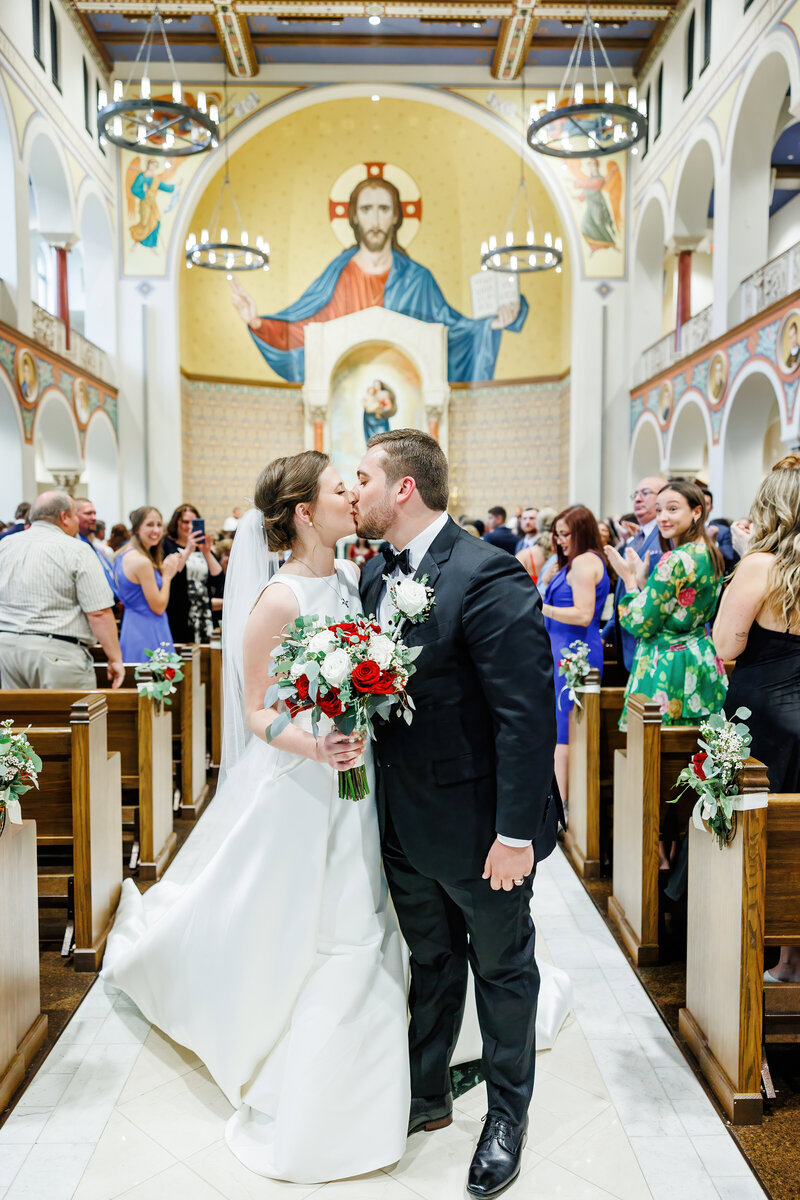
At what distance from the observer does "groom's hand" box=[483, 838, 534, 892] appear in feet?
6.98

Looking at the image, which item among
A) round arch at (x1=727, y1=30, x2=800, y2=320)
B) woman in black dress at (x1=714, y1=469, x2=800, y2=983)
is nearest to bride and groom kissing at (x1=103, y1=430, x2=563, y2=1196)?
woman in black dress at (x1=714, y1=469, x2=800, y2=983)

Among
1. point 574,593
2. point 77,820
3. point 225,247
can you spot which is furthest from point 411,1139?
point 225,247

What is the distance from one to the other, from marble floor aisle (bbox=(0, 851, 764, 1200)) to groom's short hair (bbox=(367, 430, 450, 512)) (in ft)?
5.64

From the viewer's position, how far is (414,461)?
2.25 metres

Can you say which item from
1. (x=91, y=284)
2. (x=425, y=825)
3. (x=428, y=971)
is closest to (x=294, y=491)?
Answer: (x=425, y=825)

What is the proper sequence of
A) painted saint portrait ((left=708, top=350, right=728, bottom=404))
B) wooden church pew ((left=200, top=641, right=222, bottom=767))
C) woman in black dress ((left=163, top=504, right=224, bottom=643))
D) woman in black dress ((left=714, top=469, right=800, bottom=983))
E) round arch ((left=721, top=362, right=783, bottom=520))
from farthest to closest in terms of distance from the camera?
painted saint portrait ((left=708, top=350, right=728, bottom=404)) < round arch ((left=721, top=362, right=783, bottom=520)) < woman in black dress ((left=163, top=504, right=224, bottom=643)) < wooden church pew ((left=200, top=641, right=222, bottom=767)) < woman in black dress ((left=714, top=469, right=800, bottom=983))

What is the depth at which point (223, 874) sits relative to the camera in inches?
105

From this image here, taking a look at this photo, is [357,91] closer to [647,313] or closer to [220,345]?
[220,345]

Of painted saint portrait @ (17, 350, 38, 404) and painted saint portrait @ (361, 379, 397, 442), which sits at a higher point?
painted saint portrait @ (361, 379, 397, 442)

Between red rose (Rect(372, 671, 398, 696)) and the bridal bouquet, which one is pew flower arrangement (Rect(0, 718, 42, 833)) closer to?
the bridal bouquet

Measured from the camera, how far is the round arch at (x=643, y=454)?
1440 centimetres

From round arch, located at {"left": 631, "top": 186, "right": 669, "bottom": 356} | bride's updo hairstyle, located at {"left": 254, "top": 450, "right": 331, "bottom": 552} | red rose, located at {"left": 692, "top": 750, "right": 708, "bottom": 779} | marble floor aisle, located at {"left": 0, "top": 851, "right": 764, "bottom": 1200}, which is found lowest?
marble floor aisle, located at {"left": 0, "top": 851, "right": 764, "bottom": 1200}

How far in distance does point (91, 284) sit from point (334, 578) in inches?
556

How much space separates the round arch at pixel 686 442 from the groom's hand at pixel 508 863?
11.4m
